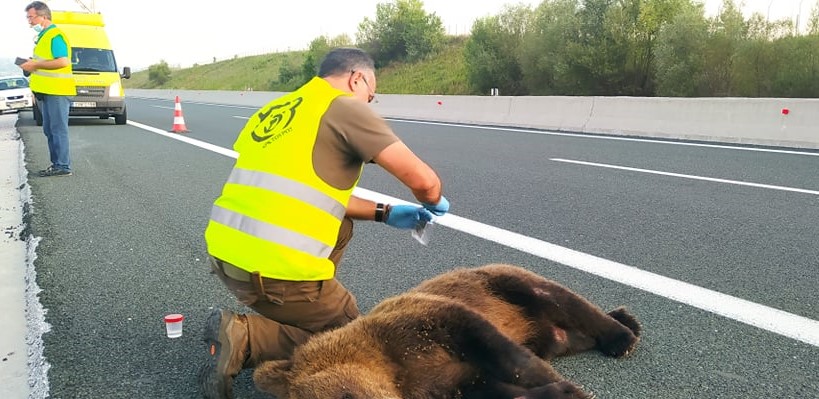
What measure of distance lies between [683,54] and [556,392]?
21583mm

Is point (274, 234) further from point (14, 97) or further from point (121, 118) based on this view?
point (14, 97)

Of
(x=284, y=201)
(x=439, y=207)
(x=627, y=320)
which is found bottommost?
(x=627, y=320)

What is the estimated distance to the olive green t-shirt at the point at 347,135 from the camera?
2752 millimetres

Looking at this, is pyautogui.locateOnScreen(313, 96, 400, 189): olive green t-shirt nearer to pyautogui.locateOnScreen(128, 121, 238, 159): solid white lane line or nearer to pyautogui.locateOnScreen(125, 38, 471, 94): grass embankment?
pyautogui.locateOnScreen(128, 121, 238, 159): solid white lane line

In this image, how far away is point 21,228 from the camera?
5.92 metres

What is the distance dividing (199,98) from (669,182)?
37.8 meters

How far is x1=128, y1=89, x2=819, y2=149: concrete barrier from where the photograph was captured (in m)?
11.4

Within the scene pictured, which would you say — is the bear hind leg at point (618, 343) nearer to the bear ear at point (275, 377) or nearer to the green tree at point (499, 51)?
the bear ear at point (275, 377)

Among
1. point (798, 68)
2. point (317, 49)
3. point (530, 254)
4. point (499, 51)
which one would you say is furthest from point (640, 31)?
point (317, 49)

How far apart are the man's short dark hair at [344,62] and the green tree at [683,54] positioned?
20.5 m

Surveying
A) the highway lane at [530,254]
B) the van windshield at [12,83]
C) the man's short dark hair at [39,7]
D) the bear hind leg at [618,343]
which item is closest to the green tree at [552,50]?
the highway lane at [530,254]

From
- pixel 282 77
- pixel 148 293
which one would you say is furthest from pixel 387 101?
pixel 282 77

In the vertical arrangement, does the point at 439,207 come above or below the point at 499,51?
below

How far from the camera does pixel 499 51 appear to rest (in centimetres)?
3325
